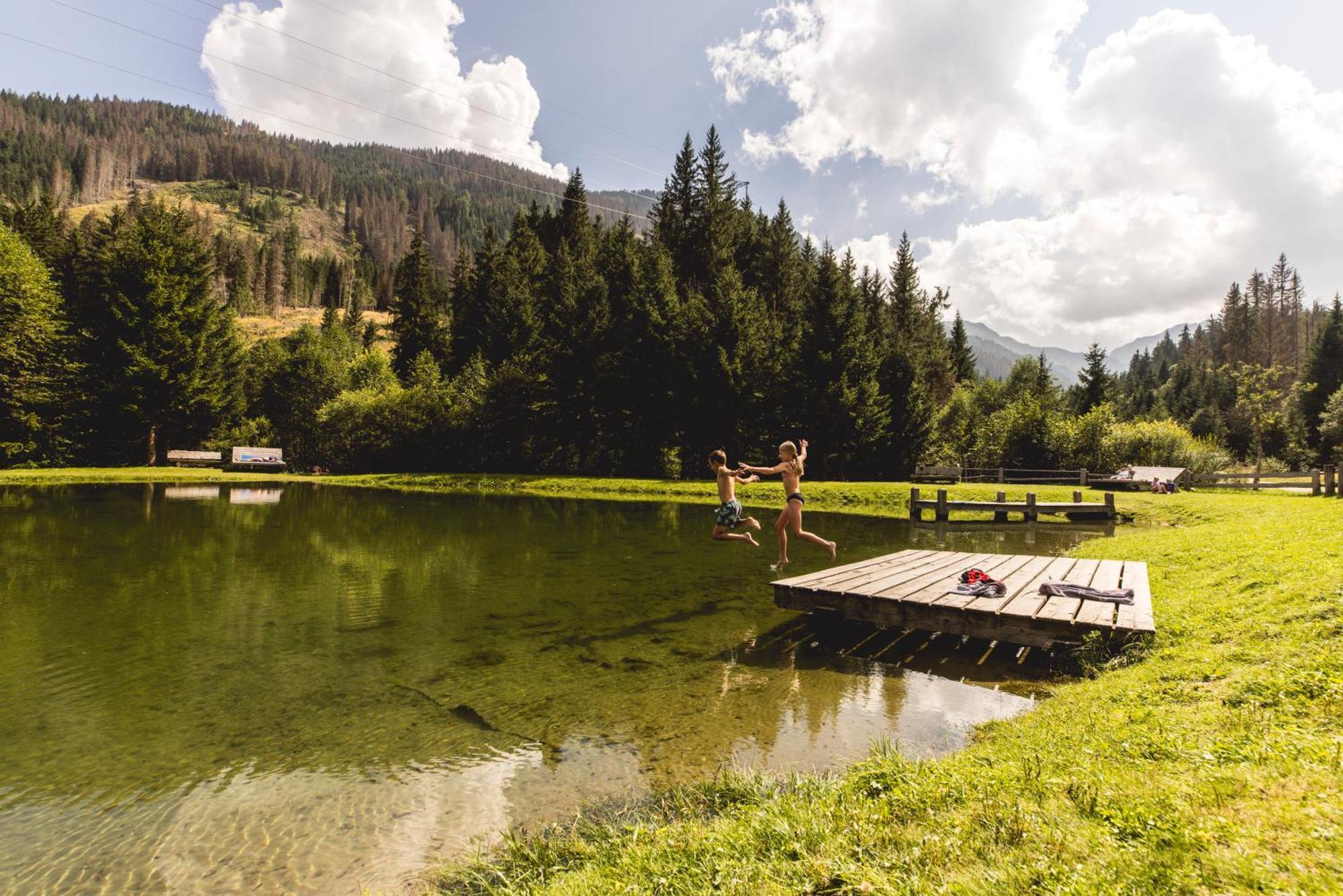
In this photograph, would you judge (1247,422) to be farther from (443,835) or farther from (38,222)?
(38,222)

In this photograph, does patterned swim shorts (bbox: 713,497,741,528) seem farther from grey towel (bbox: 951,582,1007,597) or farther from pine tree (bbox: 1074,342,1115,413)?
Result: pine tree (bbox: 1074,342,1115,413)

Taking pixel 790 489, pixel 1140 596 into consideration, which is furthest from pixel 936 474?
Answer: pixel 1140 596

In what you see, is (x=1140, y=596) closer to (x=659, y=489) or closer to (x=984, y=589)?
(x=984, y=589)

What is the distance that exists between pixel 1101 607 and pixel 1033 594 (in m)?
1.29

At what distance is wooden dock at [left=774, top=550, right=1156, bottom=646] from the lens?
32.2 ft

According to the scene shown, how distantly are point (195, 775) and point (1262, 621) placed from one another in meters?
13.0

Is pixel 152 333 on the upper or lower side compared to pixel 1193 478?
upper

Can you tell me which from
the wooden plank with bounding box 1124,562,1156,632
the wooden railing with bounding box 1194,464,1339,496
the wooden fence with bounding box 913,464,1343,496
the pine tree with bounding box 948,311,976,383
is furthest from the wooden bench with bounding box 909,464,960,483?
the pine tree with bounding box 948,311,976,383

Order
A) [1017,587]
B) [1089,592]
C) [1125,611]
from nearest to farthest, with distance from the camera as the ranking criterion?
1. [1125,611]
2. [1089,592]
3. [1017,587]

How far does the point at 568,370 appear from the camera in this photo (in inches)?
2222

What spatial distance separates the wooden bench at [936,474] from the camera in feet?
157

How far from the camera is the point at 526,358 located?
57.5 metres

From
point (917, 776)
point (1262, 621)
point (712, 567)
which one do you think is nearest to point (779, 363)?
point (712, 567)

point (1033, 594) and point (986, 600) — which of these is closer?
point (986, 600)
